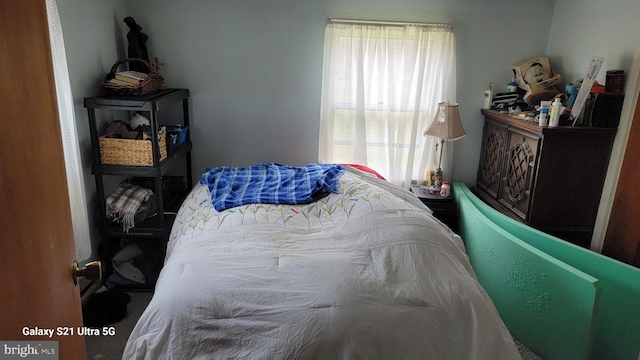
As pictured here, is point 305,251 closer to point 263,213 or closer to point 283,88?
point 263,213

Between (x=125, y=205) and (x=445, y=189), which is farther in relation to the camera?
(x=445, y=189)

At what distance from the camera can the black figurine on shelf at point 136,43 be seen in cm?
300

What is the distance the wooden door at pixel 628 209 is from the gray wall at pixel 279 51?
2.60 feet

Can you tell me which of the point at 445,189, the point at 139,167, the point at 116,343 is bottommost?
the point at 116,343

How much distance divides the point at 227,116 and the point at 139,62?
755 mm

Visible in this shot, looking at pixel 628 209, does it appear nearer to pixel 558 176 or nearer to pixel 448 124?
pixel 558 176

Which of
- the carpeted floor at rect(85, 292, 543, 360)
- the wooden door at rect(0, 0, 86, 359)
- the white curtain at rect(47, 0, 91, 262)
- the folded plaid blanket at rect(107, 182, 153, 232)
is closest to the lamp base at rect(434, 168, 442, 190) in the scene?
the carpeted floor at rect(85, 292, 543, 360)

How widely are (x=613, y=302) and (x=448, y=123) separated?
1.55m

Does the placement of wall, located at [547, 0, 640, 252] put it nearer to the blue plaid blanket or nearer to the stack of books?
the blue plaid blanket

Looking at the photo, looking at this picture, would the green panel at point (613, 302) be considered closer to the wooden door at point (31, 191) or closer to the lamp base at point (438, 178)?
the lamp base at point (438, 178)

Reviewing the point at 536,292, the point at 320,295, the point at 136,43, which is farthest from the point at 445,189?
the point at 136,43

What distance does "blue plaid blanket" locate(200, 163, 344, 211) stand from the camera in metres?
2.54

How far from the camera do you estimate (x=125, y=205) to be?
277 cm

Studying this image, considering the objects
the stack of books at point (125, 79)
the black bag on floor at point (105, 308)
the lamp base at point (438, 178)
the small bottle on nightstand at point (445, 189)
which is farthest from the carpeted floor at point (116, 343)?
the stack of books at point (125, 79)
